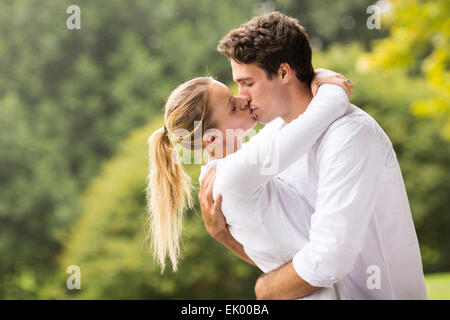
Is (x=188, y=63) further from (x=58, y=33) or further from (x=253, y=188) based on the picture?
(x=253, y=188)

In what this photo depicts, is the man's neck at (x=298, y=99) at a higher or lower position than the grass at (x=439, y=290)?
higher

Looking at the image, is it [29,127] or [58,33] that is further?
Answer: [58,33]

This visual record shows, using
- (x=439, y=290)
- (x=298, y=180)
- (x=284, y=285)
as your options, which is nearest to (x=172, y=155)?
(x=298, y=180)

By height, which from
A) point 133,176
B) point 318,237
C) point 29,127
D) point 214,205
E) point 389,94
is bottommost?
point 318,237

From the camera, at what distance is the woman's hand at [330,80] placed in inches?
76.8

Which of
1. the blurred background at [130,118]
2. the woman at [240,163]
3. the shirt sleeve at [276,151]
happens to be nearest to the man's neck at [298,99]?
the woman at [240,163]

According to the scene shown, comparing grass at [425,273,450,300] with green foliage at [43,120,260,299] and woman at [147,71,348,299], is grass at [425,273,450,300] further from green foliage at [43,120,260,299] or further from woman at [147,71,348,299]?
woman at [147,71,348,299]

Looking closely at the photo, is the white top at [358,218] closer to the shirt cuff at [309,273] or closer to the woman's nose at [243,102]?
the shirt cuff at [309,273]

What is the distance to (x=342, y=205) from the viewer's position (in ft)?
5.57

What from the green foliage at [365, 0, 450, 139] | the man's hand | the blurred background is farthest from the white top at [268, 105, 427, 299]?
the green foliage at [365, 0, 450, 139]

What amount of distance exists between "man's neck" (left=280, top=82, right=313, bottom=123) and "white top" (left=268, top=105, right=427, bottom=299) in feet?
0.95
